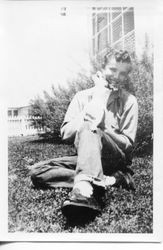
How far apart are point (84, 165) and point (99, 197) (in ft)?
0.39

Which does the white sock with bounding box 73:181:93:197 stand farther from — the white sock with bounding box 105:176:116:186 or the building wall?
the building wall

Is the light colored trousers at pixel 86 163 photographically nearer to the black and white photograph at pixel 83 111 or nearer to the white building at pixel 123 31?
the black and white photograph at pixel 83 111

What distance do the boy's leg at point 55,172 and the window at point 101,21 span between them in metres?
0.45

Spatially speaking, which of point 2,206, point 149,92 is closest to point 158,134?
point 149,92

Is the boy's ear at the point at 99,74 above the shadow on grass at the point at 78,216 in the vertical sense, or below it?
above

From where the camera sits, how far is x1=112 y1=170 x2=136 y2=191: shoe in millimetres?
1094

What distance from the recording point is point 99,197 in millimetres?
1081

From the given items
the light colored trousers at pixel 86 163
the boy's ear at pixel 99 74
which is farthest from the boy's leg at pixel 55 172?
the boy's ear at pixel 99 74

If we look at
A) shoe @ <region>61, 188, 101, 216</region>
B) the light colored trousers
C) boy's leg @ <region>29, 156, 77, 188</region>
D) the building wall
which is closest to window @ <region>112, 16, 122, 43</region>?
the building wall

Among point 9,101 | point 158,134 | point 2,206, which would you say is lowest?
point 2,206

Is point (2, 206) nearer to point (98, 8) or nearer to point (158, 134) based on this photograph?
point (158, 134)

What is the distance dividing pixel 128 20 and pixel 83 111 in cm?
35

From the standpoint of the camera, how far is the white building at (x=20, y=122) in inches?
43.4

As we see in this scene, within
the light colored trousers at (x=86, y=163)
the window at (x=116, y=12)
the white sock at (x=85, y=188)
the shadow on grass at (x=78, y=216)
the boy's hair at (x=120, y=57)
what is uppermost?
the window at (x=116, y=12)
